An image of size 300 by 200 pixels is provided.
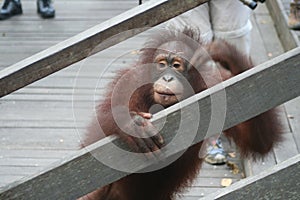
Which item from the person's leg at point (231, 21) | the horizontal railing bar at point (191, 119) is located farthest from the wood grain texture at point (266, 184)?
the person's leg at point (231, 21)

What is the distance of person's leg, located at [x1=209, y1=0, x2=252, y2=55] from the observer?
331 cm

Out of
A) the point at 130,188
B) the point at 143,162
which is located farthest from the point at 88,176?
the point at 130,188

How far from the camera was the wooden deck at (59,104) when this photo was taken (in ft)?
10.9

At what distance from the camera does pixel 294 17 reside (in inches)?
171

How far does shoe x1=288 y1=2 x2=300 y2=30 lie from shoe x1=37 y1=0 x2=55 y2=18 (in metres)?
2.13

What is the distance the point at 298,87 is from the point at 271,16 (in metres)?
3.44

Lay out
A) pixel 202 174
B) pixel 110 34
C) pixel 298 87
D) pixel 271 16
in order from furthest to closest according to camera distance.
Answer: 1. pixel 271 16
2. pixel 202 174
3. pixel 298 87
4. pixel 110 34

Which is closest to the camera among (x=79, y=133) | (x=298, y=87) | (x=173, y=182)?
(x=298, y=87)

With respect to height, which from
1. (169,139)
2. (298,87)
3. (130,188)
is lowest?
(130,188)

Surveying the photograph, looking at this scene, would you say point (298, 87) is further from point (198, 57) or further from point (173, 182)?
point (173, 182)

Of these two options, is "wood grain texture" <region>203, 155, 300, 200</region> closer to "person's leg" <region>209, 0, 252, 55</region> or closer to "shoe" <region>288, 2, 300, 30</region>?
"person's leg" <region>209, 0, 252, 55</region>

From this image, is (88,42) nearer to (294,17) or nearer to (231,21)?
(231,21)

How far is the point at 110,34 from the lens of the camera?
5.93ft

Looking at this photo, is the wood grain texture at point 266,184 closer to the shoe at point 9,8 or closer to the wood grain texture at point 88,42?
the wood grain texture at point 88,42
